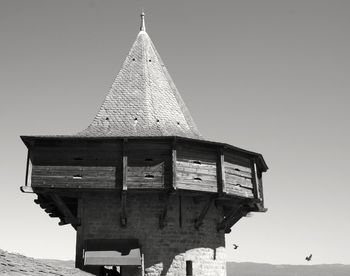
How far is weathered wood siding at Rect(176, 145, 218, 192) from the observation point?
12.7 metres

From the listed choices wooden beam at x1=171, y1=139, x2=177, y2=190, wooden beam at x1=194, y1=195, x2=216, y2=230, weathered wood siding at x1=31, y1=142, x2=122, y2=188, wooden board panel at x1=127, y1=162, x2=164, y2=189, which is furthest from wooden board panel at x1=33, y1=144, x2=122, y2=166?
wooden beam at x1=194, y1=195, x2=216, y2=230

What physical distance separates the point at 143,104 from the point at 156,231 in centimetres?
414

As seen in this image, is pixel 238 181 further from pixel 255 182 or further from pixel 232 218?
pixel 232 218

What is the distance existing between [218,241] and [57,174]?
4842 mm

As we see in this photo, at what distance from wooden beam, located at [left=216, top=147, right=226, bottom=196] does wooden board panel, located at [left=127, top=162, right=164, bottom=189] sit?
1.58m

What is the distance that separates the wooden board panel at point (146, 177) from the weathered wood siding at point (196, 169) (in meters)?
0.47

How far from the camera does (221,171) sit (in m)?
13.1

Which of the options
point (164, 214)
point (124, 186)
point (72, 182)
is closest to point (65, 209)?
point (72, 182)

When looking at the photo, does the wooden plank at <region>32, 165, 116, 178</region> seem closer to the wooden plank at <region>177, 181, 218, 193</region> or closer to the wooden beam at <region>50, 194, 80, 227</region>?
the wooden beam at <region>50, 194, 80, 227</region>

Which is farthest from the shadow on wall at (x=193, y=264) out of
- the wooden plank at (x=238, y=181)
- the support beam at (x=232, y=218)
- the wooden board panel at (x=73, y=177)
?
the wooden board panel at (x=73, y=177)

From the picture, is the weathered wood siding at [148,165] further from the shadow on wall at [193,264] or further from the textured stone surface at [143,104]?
the shadow on wall at [193,264]

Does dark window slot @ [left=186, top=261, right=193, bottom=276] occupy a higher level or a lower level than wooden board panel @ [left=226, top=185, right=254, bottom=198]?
lower

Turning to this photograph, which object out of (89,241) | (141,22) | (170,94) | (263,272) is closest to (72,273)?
(89,241)

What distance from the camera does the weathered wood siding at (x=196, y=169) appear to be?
41.8ft
